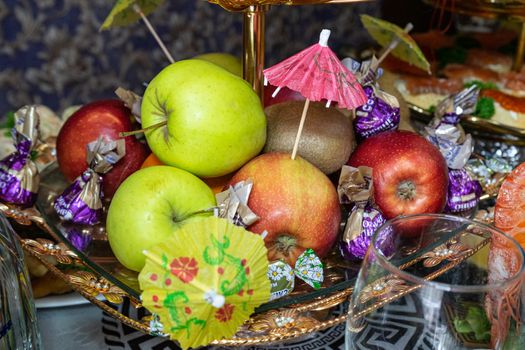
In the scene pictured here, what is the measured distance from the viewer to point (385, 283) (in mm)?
366

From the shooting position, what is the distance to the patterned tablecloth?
556 mm

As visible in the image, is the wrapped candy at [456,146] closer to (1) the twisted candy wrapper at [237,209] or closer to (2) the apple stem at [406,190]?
(2) the apple stem at [406,190]

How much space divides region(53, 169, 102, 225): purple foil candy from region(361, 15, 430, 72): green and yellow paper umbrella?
13.1 inches

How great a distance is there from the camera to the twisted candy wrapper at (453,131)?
640 mm

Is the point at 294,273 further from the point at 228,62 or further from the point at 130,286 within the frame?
the point at 228,62

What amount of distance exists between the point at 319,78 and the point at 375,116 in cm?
16

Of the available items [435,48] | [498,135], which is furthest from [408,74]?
[498,135]

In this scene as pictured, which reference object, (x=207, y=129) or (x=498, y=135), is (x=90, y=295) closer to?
(x=207, y=129)

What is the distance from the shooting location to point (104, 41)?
1291 mm

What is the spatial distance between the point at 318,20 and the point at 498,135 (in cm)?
74

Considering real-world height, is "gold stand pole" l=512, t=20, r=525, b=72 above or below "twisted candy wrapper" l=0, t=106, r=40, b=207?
below

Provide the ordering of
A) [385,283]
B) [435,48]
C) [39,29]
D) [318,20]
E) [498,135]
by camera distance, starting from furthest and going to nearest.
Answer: [318,20]
[435,48]
[39,29]
[498,135]
[385,283]

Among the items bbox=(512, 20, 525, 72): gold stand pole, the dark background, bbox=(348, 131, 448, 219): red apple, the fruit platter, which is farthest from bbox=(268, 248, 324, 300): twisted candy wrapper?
bbox=(512, 20, 525, 72): gold stand pole

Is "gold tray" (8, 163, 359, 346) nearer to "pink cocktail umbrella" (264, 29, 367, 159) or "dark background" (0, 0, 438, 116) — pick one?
"pink cocktail umbrella" (264, 29, 367, 159)
